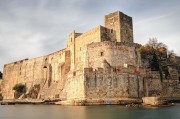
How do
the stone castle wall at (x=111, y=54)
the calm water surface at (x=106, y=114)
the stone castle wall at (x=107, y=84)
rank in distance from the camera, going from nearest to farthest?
the calm water surface at (x=106, y=114), the stone castle wall at (x=107, y=84), the stone castle wall at (x=111, y=54)

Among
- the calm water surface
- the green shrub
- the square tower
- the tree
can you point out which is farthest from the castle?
the green shrub

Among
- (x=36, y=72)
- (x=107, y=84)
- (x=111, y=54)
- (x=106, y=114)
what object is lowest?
(x=106, y=114)

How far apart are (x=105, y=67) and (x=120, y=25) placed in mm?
7420

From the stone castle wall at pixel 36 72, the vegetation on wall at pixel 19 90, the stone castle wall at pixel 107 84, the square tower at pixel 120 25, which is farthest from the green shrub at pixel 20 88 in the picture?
the stone castle wall at pixel 107 84

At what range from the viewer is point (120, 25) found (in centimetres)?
3164

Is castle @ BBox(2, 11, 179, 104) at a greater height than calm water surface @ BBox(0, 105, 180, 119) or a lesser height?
greater

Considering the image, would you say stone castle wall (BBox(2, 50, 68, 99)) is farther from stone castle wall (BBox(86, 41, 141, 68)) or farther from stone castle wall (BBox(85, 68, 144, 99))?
stone castle wall (BBox(85, 68, 144, 99))

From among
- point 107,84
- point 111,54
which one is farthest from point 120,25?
point 107,84

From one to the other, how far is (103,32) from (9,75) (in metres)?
27.9

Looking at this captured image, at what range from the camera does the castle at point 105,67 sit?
25.2 metres

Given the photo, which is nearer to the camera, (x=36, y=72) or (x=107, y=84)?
(x=107, y=84)

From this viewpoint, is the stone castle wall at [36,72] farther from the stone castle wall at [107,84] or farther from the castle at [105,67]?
the stone castle wall at [107,84]

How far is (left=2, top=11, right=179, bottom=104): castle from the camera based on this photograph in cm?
2517

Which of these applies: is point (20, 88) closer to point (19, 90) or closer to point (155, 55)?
point (19, 90)
